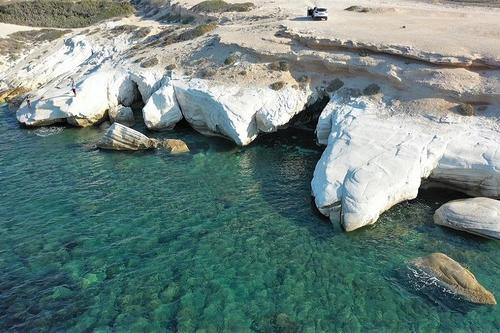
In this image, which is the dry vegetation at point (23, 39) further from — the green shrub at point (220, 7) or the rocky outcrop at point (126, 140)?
the rocky outcrop at point (126, 140)

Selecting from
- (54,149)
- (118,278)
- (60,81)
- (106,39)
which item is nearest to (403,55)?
(118,278)

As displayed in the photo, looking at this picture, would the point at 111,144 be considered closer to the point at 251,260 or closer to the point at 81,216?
the point at 81,216

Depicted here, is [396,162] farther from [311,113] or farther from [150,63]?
[150,63]

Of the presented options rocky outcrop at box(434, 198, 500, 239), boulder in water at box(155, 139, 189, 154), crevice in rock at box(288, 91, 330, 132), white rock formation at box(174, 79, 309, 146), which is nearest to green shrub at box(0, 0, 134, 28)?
white rock formation at box(174, 79, 309, 146)

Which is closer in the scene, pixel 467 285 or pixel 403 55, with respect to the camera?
pixel 467 285

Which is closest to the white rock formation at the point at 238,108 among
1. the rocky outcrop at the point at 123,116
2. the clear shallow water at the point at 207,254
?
the clear shallow water at the point at 207,254

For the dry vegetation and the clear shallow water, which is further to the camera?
the dry vegetation

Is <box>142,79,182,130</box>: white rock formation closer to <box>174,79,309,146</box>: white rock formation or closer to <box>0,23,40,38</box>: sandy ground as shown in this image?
<box>174,79,309,146</box>: white rock formation
